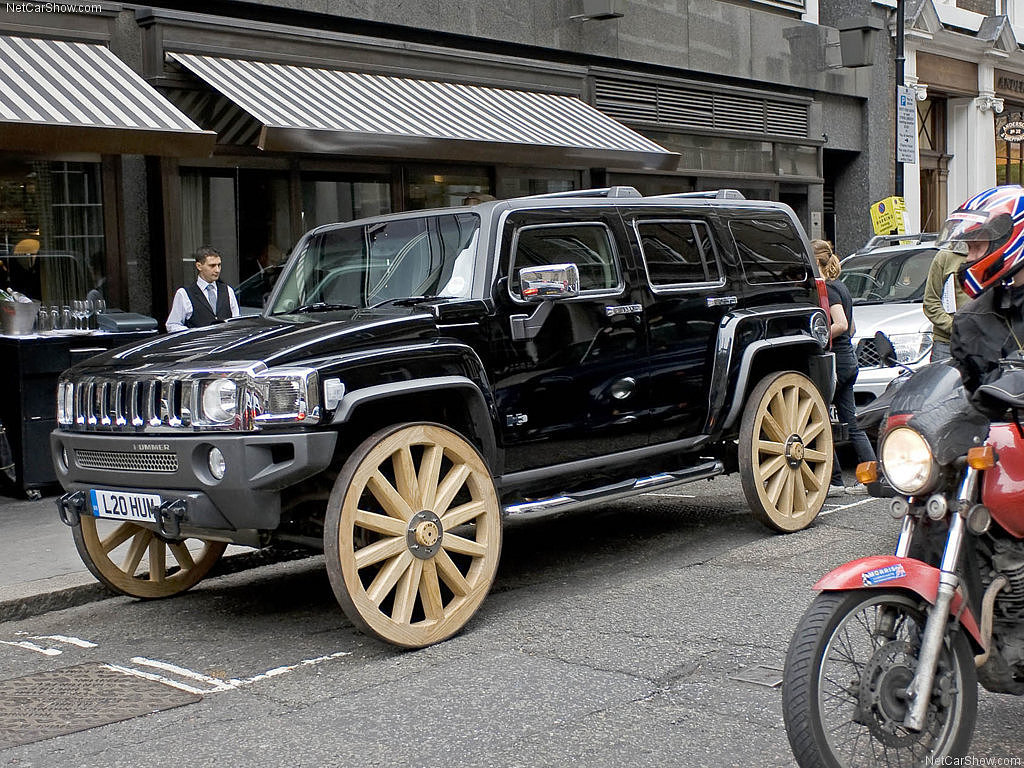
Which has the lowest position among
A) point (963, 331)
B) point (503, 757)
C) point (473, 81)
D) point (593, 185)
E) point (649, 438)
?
point (503, 757)

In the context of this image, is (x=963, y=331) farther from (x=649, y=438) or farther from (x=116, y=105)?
(x=116, y=105)

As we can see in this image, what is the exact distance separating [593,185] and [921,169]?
12.4 metres

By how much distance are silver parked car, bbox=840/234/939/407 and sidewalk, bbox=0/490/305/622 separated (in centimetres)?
486

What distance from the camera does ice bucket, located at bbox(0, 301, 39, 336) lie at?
32.0ft

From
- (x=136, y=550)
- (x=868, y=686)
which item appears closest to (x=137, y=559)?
(x=136, y=550)

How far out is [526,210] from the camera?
6727 millimetres

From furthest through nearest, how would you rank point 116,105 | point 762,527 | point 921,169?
point 921,169, point 116,105, point 762,527

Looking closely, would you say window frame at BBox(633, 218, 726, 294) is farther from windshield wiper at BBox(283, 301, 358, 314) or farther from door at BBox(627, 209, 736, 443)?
windshield wiper at BBox(283, 301, 358, 314)

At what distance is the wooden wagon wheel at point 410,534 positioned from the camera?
5383 millimetres

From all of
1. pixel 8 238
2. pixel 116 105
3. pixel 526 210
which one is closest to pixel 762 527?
pixel 526 210

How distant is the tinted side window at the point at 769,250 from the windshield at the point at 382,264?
2.05 m

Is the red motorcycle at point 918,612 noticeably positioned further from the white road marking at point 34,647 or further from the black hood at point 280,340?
the white road marking at point 34,647

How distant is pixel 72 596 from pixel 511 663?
9.25ft

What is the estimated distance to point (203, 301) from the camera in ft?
34.1
